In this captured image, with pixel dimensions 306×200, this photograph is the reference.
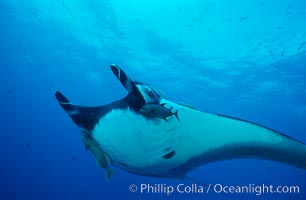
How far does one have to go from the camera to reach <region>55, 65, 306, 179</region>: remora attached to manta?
6.11 ft

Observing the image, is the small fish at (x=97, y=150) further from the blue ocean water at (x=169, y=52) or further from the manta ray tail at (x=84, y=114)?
the blue ocean water at (x=169, y=52)

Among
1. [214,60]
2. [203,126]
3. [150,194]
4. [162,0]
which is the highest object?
[214,60]

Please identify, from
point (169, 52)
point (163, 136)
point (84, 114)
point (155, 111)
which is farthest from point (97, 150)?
point (169, 52)

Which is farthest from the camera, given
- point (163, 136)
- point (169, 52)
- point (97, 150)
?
point (169, 52)

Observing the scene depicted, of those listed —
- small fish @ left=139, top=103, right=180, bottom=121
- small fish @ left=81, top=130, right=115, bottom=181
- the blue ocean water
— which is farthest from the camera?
the blue ocean water

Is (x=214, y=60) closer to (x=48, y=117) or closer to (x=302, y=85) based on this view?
(x=302, y=85)

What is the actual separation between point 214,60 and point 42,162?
54092mm

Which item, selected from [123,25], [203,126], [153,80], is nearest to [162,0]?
[123,25]

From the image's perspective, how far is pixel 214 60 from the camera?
16.2m

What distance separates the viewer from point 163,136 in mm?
2098

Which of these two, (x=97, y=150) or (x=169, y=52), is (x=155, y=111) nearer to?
(x=97, y=150)

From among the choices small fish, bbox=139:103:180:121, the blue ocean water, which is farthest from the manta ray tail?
the blue ocean water

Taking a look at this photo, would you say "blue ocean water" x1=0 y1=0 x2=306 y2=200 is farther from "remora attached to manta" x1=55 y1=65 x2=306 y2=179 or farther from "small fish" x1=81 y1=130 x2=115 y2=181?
"small fish" x1=81 y1=130 x2=115 y2=181

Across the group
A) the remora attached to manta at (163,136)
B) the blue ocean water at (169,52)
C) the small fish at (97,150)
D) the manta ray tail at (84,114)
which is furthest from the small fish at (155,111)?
the blue ocean water at (169,52)
